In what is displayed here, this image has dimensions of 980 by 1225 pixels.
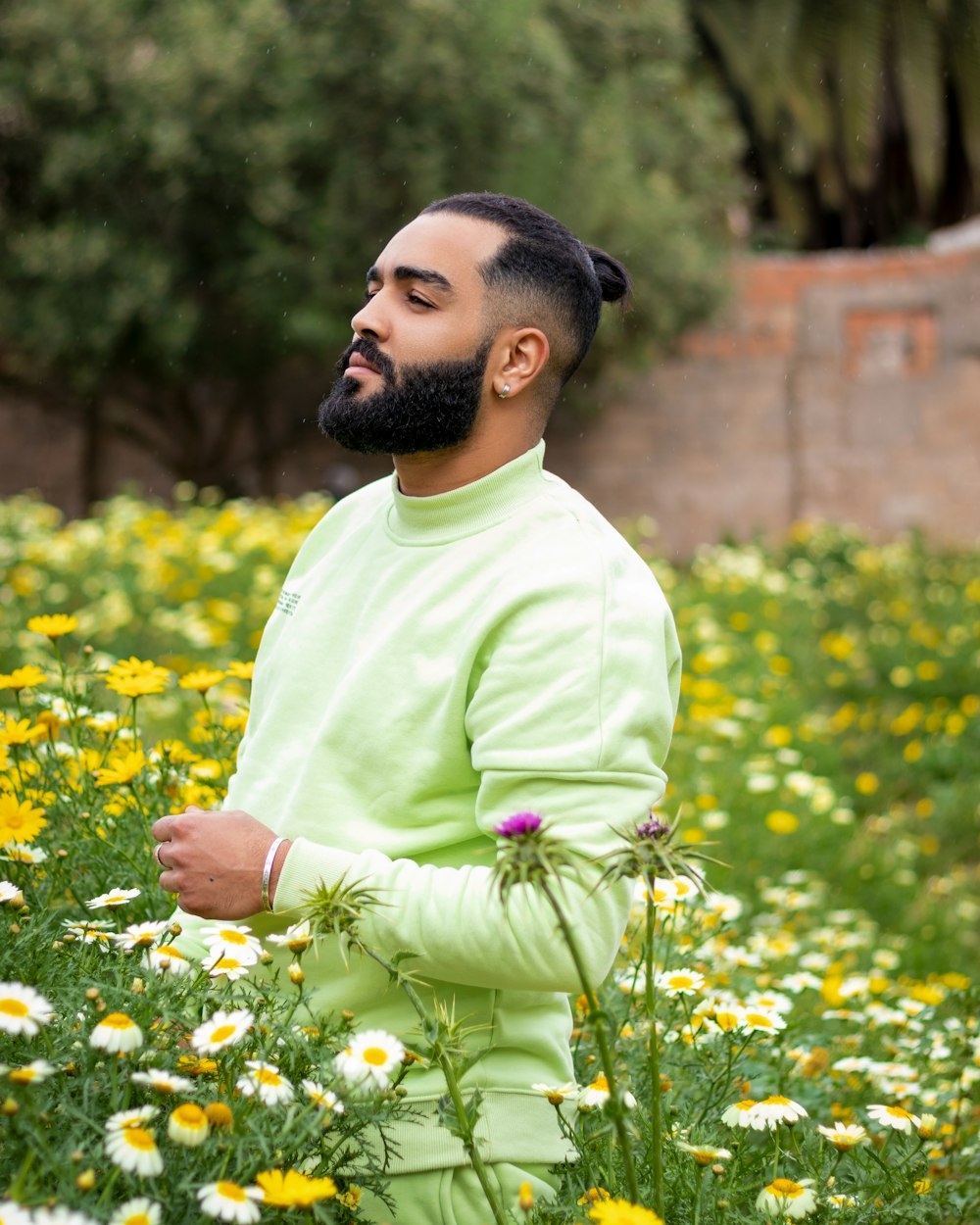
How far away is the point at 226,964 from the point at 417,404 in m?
0.61

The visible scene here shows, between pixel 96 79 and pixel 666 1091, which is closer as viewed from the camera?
pixel 666 1091

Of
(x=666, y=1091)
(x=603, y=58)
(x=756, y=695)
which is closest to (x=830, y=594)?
(x=756, y=695)

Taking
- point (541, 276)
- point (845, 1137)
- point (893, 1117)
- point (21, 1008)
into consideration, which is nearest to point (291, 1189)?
point (21, 1008)

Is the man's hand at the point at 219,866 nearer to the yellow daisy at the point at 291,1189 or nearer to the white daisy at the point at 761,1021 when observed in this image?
the yellow daisy at the point at 291,1189

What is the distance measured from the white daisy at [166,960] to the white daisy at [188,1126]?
228mm

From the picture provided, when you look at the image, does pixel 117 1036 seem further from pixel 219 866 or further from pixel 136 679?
pixel 136 679

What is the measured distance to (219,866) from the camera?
1.42 metres

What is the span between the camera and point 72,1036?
1.28 meters

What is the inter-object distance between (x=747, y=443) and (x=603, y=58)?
3321mm

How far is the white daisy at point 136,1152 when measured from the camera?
3.47 feet

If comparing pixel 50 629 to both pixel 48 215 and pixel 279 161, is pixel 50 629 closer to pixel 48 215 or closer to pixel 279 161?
pixel 279 161

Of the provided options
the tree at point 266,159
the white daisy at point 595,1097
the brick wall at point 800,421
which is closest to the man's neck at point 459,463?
the white daisy at point 595,1097

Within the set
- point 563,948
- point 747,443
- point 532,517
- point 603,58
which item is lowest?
point 747,443

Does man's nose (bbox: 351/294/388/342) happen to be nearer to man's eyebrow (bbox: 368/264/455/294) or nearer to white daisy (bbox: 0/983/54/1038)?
man's eyebrow (bbox: 368/264/455/294)
